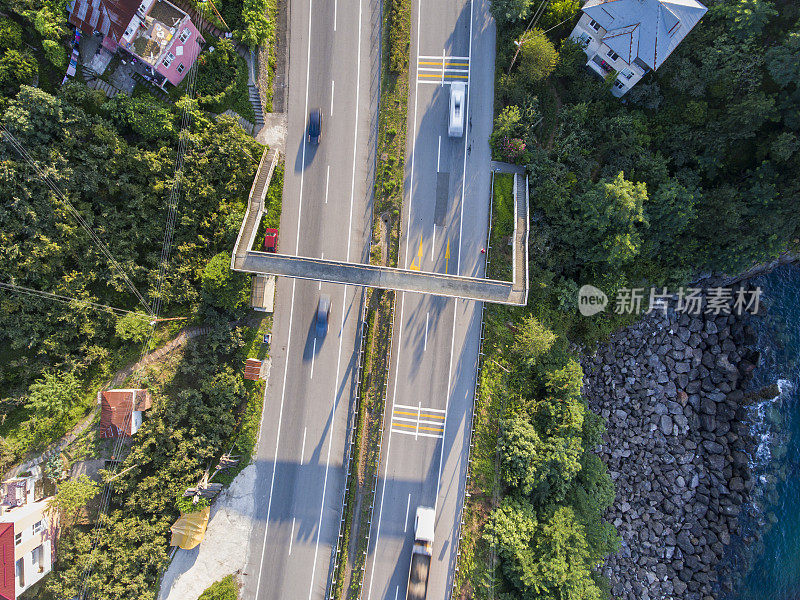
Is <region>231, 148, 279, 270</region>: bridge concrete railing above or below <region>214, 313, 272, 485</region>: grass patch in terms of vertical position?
above

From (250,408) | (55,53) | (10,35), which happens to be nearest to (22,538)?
Answer: (250,408)

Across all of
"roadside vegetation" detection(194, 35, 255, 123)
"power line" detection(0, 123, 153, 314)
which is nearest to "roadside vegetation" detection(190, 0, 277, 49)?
"roadside vegetation" detection(194, 35, 255, 123)

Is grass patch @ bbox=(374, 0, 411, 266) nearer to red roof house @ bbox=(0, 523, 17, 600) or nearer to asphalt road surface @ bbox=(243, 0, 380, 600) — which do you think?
asphalt road surface @ bbox=(243, 0, 380, 600)

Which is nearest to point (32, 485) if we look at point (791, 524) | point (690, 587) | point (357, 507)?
point (357, 507)

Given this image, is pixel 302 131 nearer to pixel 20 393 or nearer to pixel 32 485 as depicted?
pixel 20 393

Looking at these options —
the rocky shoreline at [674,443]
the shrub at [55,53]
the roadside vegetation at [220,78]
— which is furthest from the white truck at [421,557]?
the shrub at [55,53]

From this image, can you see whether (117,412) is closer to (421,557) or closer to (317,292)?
(317,292)
